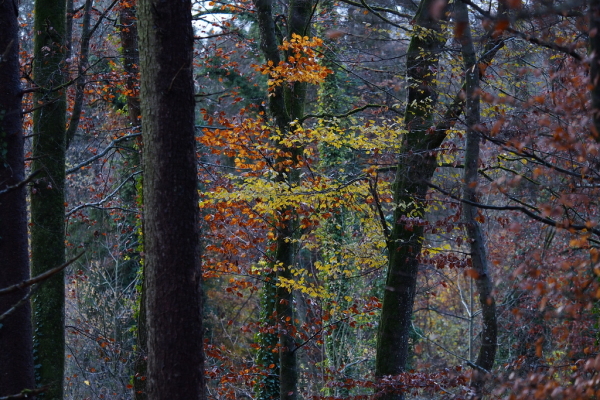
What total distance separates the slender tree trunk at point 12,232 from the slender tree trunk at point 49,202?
4.88 ft

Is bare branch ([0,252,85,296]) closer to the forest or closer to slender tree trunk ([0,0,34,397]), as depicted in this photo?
the forest

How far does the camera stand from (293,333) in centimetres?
896

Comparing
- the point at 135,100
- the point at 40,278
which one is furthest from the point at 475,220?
the point at 135,100

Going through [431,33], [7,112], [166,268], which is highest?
[431,33]

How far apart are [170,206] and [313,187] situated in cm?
405

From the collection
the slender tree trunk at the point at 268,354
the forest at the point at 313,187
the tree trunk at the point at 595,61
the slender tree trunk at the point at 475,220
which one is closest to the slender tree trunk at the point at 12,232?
the forest at the point at 313,187

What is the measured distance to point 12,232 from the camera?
5410mm

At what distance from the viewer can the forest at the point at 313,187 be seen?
4566mm

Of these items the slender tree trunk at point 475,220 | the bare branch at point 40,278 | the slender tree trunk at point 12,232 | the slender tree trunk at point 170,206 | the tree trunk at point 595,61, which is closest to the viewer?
→ the bare branch at point 40,278

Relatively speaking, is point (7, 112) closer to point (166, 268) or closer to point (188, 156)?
point (188, 156)

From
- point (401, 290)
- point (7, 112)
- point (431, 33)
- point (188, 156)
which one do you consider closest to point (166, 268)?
point (188, 156)

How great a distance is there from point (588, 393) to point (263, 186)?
5280 mm

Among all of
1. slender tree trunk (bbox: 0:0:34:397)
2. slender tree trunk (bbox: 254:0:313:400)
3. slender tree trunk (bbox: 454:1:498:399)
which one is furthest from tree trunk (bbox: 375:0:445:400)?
slender tree trunk (bbox: 0:0:34:397)

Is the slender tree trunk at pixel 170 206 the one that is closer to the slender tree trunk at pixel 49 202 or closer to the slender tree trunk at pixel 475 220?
the slender tree trunk at pixel 49 202
